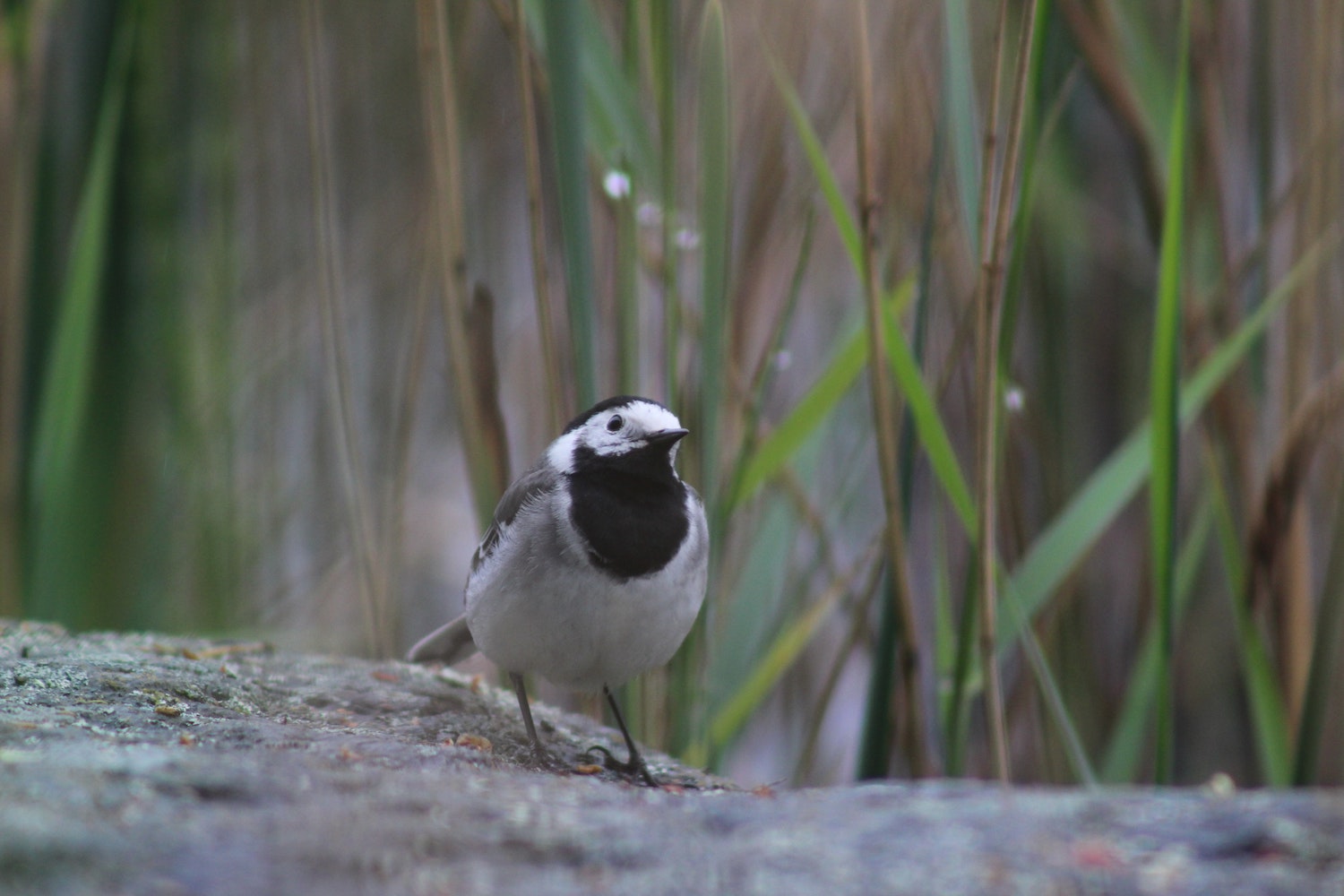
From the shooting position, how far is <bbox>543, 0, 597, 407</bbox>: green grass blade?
2.00m

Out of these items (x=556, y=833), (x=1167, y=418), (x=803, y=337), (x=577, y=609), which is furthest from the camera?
(x=803, y=337)

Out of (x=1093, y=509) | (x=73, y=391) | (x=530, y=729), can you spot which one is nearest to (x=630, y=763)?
(x=530, y=729)

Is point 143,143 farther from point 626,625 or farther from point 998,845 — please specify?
point 998,845

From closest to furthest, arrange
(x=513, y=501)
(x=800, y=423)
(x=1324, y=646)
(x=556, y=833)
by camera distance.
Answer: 1. (x=556, y=833)
2. (x=1324, y=646)
3. (x=800, y=423)
4. (x=513, y=501)

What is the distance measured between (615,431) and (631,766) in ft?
2.13

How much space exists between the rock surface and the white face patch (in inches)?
37.1

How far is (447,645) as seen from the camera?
2.94 metres

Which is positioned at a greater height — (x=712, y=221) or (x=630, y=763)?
(x=712, y=221)

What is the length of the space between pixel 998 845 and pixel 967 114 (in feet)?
4.20

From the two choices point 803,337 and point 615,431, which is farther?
point 803,337

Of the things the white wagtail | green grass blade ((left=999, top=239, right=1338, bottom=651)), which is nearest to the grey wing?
the white wagtail

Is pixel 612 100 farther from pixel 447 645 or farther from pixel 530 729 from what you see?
pixel 447 645

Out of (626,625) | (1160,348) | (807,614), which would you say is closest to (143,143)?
(626,625)

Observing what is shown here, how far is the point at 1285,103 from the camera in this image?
373cm
